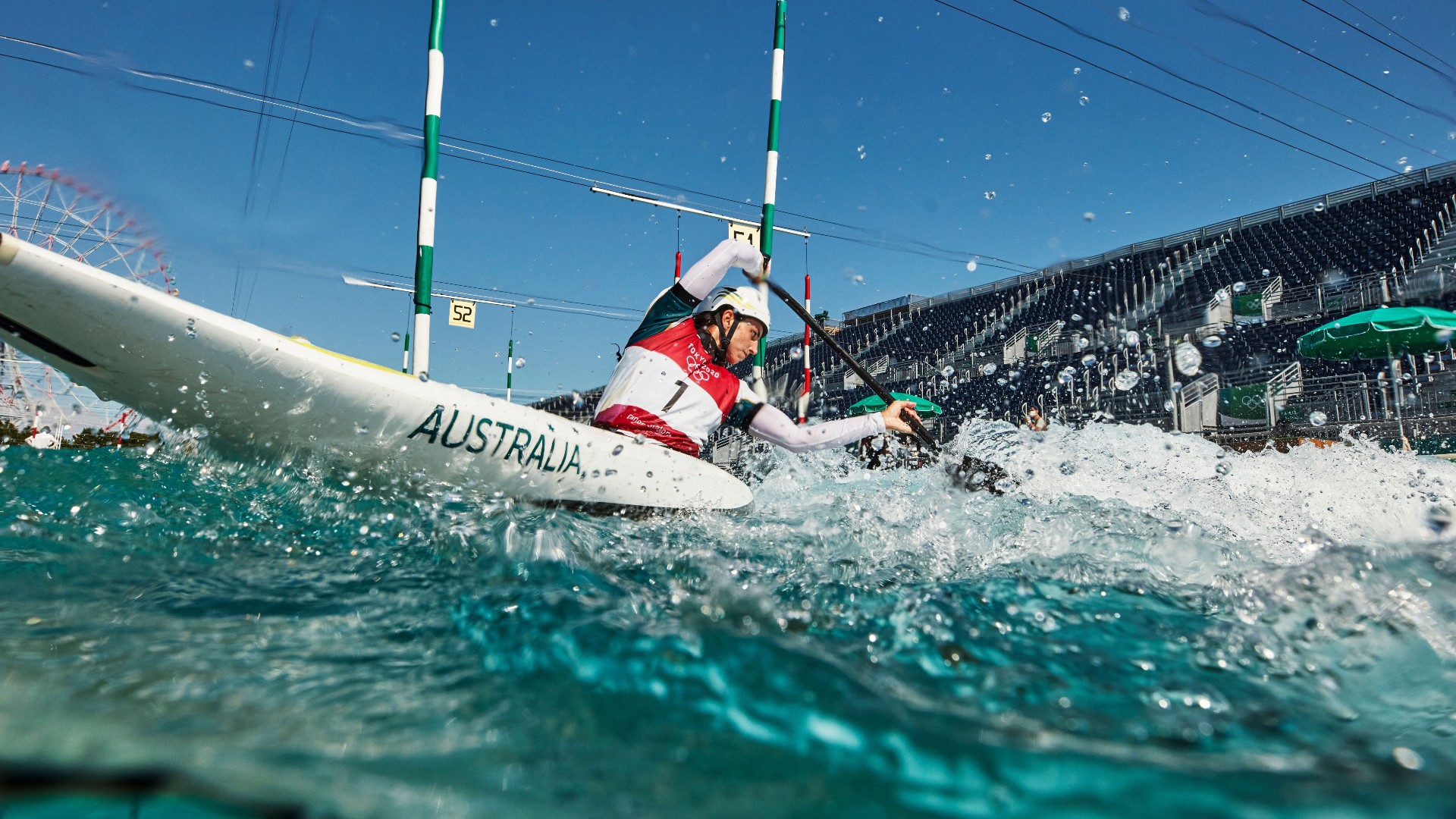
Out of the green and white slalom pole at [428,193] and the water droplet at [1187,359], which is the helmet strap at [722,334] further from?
the water droplet at [1187,359]

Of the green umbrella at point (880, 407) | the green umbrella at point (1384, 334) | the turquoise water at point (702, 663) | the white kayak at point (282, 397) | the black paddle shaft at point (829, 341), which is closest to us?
the turquoise water at point (702, 663)

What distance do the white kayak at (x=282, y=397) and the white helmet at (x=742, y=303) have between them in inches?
34.1

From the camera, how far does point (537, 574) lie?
173 centimetres

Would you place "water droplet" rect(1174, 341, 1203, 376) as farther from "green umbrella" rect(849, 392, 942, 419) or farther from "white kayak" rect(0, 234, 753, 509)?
"white kayak" rect(0, 234, 753, 509)

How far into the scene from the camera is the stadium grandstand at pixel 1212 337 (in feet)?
43.4

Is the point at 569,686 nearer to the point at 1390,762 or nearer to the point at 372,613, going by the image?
the point at 372,613

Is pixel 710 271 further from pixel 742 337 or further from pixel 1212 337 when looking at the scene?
pixel 1212 337

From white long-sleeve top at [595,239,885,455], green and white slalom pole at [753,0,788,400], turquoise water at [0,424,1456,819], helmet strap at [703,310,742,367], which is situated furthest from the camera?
green and white slalom pole at [753,0,788,400]

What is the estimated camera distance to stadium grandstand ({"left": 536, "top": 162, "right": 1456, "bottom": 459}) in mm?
13219

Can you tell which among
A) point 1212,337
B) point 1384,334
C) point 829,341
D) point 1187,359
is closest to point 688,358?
point 829,341

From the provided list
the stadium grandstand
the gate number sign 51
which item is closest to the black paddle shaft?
the stadium grandstand

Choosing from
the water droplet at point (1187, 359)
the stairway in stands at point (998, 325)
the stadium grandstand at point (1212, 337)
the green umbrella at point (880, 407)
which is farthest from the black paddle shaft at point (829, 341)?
the stairway in stands at point (998, 325)

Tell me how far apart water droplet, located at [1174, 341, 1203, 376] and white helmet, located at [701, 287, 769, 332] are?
51.2 feet

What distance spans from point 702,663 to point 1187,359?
18.4 meters
